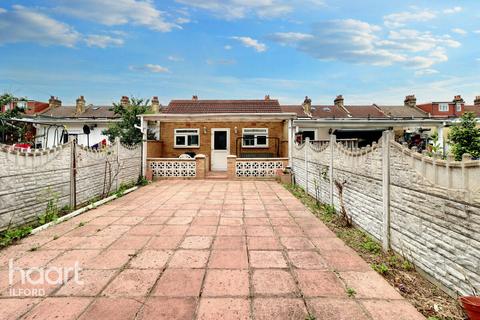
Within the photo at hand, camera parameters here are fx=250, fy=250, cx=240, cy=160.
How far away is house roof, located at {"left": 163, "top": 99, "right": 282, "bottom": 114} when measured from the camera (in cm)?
1658

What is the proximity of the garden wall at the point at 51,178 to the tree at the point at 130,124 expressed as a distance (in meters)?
2.95

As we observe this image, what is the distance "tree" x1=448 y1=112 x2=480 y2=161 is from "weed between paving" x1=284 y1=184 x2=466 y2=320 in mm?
6119

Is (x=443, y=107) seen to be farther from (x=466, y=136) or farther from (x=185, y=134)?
(x=185, y=134)

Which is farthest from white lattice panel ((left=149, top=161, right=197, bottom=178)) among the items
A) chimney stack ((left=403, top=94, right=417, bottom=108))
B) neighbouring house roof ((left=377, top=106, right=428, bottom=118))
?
chimney stack ((left=403, top=94, right=417, bottom=108))

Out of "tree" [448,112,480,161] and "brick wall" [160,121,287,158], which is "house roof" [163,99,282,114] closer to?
"brick wall" [160,121,287,158]

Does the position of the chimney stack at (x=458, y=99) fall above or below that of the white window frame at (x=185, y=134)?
above

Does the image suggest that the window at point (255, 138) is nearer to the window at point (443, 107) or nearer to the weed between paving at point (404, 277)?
the weed between paving at point (404, 277)

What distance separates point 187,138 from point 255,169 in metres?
5.39

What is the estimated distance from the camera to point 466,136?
8.30 metres

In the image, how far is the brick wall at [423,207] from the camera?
7.25ft

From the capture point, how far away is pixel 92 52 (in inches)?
593

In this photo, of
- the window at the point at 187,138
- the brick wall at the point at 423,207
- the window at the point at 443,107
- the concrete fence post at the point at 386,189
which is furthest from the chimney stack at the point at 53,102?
the window at the point at 443,107

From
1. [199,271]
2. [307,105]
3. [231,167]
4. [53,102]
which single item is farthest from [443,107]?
[53,102]

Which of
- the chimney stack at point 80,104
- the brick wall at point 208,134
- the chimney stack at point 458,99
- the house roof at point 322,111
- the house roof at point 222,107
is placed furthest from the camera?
the chimney stack at point 458,99
